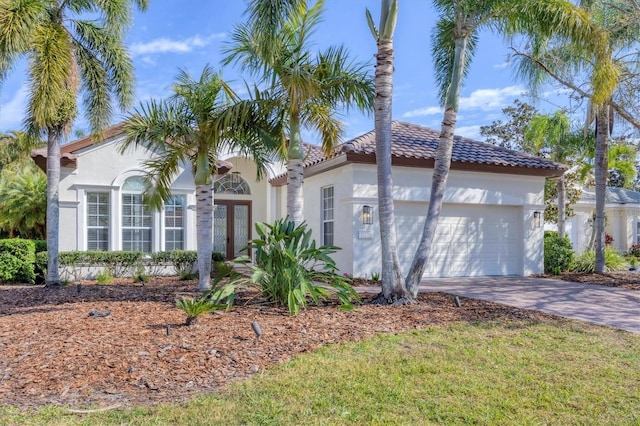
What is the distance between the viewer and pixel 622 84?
44.3ft

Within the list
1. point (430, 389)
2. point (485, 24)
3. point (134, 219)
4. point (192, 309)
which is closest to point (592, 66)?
point (485, 24)

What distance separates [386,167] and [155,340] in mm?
4755

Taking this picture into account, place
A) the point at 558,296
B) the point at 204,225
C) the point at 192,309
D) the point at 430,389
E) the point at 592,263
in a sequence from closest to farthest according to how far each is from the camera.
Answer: the point at 430,389, the point at 192,309, the point at 204,225, the point at 558,296, the point at 592,263

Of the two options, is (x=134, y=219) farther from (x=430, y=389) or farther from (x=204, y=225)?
(x=430, y=389)

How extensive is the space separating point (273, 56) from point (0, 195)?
15695 millimetres

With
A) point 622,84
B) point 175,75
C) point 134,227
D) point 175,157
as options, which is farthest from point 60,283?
point 622,84

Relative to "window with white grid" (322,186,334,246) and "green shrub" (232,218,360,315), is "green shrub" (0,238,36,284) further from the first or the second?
"green shrub" (232,218,360,315)

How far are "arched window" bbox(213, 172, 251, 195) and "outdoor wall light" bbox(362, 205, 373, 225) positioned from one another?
25.1 ft

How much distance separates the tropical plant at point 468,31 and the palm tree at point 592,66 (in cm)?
310

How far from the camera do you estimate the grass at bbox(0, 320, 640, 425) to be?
13.0ft

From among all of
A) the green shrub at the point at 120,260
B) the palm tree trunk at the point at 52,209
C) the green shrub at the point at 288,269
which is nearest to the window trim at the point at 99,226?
the green shrub at the point at 120,260

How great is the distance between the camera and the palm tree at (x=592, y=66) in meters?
12.9

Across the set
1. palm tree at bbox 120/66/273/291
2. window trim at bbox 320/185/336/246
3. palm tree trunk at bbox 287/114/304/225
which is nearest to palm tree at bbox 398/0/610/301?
palm tree trunk at bbox 287/114/304/225

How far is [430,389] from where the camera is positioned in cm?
455
